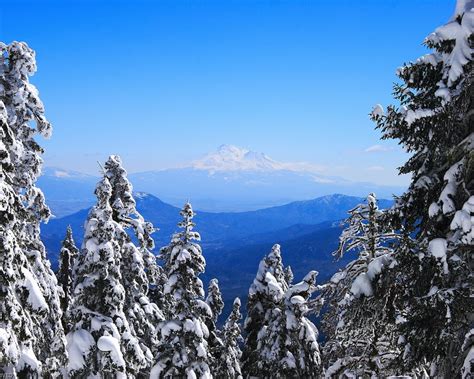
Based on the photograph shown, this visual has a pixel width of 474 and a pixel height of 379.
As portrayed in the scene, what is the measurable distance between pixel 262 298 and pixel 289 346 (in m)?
3.41

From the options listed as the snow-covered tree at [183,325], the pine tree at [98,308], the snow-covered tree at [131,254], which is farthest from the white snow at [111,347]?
the snow-covered tree at [131,254]

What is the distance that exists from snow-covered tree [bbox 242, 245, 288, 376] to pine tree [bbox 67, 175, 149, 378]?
296 inches

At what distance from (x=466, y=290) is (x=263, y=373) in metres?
15.5

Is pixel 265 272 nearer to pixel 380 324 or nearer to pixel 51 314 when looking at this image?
pixel 51 314

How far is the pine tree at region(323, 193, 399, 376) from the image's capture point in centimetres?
940

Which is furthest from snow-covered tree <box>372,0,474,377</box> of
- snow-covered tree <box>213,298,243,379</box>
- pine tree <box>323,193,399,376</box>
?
snow-covered tree <box>213,298,243,379</box>

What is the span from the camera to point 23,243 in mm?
15586

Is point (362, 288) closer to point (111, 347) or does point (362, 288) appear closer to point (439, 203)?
point (439, 203)

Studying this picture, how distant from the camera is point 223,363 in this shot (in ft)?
99.3

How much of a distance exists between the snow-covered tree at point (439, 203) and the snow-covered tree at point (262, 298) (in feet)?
43.9

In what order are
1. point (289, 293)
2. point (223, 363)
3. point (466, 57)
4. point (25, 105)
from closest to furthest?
point (466, 57)
point (25, 105)
point (289, 293)
point (223, 363)

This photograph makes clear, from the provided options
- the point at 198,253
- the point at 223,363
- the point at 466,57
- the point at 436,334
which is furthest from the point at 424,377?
the point at 223,363

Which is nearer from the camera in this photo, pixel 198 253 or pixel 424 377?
pixel 424 377

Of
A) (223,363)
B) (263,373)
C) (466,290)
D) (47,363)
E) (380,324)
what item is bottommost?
(223,363)
